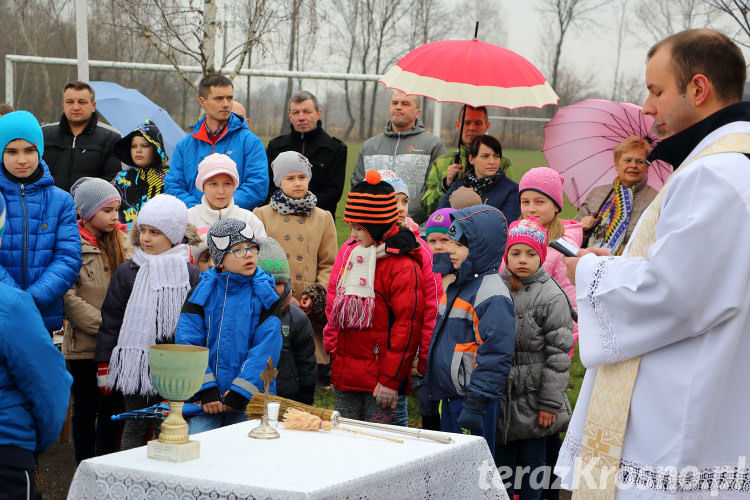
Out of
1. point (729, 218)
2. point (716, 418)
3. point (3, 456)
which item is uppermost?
point (729, 218)

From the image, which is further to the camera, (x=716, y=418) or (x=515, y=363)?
(x=515, y=363)

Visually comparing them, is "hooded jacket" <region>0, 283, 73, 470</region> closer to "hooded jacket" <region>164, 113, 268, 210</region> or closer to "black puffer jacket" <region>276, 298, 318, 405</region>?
"black puffer jacket" <region>276, 298, 318, 405</region>

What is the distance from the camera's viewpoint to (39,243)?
17.3 feet

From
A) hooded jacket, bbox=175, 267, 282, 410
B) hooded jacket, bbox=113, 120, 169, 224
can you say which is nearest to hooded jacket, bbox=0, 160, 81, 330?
hooded jacket, bbox=175, 267, 282, 410

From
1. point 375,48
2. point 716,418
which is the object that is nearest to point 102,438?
point 716,418

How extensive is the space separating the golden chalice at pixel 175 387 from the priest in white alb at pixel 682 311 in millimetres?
1373

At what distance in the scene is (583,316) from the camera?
286 cm

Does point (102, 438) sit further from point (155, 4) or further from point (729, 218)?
point (155, 4)

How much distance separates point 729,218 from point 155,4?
917 cm

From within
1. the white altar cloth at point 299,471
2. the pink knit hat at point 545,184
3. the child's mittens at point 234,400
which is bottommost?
the child's mittens at point 234,400

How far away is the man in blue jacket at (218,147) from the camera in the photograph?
668 cm

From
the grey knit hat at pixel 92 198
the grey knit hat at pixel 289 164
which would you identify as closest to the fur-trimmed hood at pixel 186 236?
the grey knit hat at pixel 92 198

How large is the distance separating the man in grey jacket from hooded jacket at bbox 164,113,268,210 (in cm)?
93

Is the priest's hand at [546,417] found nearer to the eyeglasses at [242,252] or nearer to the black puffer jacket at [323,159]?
the eyeglasses at [242,252]
